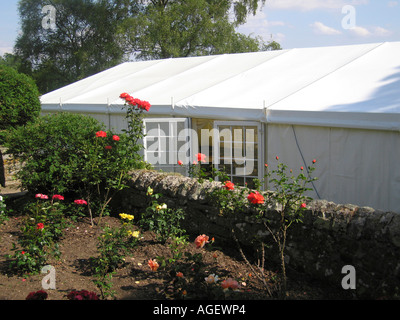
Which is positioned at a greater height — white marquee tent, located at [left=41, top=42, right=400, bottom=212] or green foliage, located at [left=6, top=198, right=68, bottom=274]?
white marquee tent, located at [left=41, top=42, right=400, bottom=212]

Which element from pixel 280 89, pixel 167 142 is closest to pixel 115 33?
pixel 167 142

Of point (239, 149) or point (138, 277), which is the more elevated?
point (239, 149)

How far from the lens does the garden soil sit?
10.5 feet

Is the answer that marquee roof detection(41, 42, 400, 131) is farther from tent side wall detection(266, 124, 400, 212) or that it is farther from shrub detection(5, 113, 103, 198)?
shrub detection(5, 113, 103, 198)

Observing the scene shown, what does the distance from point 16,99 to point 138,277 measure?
5.29 meters

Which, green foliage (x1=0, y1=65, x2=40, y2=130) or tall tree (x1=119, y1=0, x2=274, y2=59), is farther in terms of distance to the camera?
tall tree (x1=119, y1=0, x2=274, y2=59)

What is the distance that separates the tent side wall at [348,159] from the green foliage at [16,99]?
457cm

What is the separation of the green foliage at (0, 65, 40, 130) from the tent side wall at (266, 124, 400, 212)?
15.0 feet

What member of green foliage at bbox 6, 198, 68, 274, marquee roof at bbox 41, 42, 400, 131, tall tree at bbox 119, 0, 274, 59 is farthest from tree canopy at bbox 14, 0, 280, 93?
green foliage at bbox 6, 198, 68, 274

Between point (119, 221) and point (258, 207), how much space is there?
7.44 feet

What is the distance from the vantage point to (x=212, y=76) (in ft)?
31.0

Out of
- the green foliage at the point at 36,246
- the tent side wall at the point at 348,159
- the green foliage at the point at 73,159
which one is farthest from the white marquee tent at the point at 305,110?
the green foliage at the point at 36,246

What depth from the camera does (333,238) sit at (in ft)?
10.8

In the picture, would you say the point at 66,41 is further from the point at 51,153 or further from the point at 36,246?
the point at 36,246
